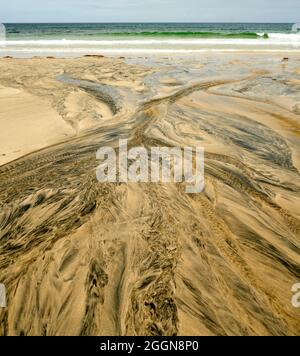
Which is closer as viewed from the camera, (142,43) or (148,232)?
(148,232)

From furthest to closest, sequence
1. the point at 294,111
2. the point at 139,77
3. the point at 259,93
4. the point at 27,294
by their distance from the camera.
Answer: the point at 139,77 < the point at 259,93 < the point at 294,111 < the point at 27,294

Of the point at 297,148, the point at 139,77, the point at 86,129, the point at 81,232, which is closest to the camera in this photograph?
the point at 81,232

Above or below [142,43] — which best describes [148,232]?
above

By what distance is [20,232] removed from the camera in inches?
91.7

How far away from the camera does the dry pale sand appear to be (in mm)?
1755

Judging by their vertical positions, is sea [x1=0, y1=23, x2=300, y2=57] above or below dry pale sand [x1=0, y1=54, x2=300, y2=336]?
below

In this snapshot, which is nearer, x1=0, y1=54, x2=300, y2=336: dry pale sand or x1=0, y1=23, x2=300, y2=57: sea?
x1=0, y1=54, x2=300, y2=336: dry pale sand

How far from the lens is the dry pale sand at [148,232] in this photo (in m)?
1.75

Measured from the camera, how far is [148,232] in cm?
232

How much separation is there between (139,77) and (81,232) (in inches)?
255

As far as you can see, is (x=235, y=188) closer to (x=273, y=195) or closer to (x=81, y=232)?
(x=273, y=195)

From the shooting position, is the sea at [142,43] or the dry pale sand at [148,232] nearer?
the dry pale sand at [148,232]

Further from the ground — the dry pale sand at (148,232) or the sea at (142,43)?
the dry pale sand at (148,232)
